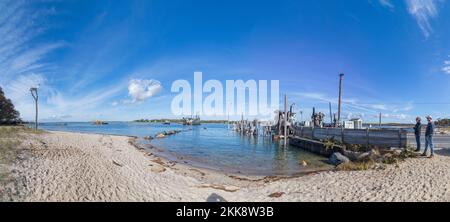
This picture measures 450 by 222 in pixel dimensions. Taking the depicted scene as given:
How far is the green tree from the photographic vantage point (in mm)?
37741

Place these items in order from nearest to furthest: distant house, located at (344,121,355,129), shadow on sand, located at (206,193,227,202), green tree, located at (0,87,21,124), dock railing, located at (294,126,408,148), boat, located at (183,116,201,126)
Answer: shadow on sand, located at (206,193,227,202), dock railing, located at (294,126,408,148), distant house, located at (344,121,355,129), green tree, located at (0,87,21,124), boat, located at (183,116,201,126)

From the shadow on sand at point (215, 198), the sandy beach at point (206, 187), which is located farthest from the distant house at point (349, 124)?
the shadow on sand at point (215, 198)

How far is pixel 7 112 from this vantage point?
38.7m

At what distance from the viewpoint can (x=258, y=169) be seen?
1525 cm

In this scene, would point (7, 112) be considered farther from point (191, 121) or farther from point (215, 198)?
point (191, 121)

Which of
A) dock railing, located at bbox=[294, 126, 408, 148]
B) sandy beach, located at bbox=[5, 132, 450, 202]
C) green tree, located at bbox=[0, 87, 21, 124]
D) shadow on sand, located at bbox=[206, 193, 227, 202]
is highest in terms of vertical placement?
green tree, located at bbox=[0, 87, 21, 124]

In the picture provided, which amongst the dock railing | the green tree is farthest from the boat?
the dock railing

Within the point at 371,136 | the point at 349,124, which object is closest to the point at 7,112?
the point at 371,136

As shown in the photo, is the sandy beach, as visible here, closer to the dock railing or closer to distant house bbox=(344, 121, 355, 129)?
the dock railing

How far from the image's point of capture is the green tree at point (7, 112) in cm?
3774

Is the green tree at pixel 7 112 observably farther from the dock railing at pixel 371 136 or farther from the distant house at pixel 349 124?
the distant house at pixel 349 124

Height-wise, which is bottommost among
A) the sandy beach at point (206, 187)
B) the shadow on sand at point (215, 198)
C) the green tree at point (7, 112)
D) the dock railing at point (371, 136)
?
the shadow on sand at point (215, 198)
